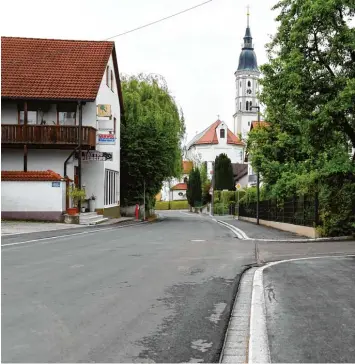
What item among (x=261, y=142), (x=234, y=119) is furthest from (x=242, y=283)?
(x=234, y=119)

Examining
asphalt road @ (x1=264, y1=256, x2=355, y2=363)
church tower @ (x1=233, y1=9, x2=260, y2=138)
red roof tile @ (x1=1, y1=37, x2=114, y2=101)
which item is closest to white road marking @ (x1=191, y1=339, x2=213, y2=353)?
asphalt road @ (x1=264, y1=256, x2=355, y2=363)

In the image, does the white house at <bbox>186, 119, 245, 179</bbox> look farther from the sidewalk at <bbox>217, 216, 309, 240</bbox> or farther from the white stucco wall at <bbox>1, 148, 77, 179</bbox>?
the sidewalk at <bbox>217, 216, 309, 240</bbox>

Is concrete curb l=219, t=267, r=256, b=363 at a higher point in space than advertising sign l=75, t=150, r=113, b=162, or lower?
lower

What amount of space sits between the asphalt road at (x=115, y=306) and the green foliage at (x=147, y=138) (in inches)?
1068

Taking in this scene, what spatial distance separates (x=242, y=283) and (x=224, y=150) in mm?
117444

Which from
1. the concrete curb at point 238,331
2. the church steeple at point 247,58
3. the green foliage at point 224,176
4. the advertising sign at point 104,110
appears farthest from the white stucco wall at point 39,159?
the church steeple at point 247,58

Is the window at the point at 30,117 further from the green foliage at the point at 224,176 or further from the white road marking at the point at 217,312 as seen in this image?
the green foliage at the point at 224,176

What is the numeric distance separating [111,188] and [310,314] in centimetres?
3237

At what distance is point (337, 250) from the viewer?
1565 centimetres

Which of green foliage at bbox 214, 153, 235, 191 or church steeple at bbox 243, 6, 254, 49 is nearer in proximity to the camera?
green foliage at bbox 214, 153, 235, 191

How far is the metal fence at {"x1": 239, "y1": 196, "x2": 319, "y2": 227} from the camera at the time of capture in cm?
2158

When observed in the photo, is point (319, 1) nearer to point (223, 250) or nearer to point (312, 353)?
point (223, 250)

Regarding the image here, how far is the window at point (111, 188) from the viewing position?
118 feet

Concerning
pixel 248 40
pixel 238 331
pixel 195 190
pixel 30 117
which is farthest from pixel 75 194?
pixel 248 40
